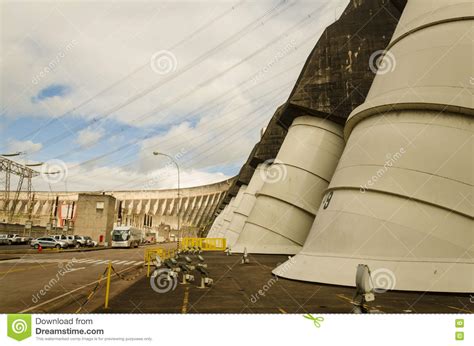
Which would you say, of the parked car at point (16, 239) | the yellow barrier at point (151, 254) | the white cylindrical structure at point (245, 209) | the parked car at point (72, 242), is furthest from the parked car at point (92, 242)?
the yellow barrier at point (151, 254)

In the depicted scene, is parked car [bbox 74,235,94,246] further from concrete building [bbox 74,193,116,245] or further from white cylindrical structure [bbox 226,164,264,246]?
white cylindrical structure [bbox 226,164,264,246]

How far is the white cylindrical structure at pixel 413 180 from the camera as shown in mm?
11859

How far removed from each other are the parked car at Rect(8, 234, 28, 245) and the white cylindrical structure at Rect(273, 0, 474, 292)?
162 ft

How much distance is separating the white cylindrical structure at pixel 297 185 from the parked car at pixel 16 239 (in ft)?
128

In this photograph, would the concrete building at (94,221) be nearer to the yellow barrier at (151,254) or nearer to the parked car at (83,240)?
the parked car at (83,240)

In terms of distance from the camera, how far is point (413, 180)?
41.7ft

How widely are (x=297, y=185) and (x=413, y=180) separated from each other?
16504 mm

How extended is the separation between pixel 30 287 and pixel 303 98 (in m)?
23.4

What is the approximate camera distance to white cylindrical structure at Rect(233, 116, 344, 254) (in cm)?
2881

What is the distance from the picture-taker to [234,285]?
13391 mm

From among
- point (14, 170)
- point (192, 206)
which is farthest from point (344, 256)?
point (192, 206)

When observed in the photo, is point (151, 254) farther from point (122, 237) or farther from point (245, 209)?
point (122, 237)
